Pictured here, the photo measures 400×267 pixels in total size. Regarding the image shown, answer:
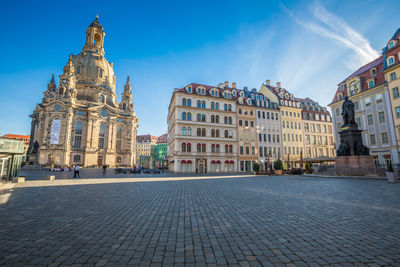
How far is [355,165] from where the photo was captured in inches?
748

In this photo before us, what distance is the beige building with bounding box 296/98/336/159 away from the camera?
51.4 meters

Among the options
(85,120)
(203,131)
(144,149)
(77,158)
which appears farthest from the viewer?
(144,149)

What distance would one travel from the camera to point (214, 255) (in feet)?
10.2

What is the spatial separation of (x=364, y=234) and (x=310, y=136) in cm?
5502

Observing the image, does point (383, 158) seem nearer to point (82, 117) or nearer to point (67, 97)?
point (82, 117)

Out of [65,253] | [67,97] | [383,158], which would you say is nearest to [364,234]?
[65,253]

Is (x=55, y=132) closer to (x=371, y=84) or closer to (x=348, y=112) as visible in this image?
(x=348, y=112)

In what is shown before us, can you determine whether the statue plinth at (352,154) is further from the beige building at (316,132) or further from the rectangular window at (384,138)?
the beige building at (316,132)

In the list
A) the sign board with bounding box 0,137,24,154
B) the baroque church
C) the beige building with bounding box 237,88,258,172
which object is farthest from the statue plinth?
the baroque church

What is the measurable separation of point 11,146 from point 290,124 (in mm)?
53400

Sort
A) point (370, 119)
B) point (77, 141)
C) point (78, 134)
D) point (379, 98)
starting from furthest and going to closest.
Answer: point (78, 134) < point (77, 141) < point (370, 119) < point (379, 98)

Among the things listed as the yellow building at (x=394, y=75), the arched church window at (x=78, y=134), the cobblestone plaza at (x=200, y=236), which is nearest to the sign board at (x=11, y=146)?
the cobblestone plaza at (x=200, y=236)

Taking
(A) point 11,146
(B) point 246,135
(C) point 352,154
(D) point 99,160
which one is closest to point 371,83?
(C) point 352,154

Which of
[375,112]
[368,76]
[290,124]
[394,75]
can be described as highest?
[368,76]
